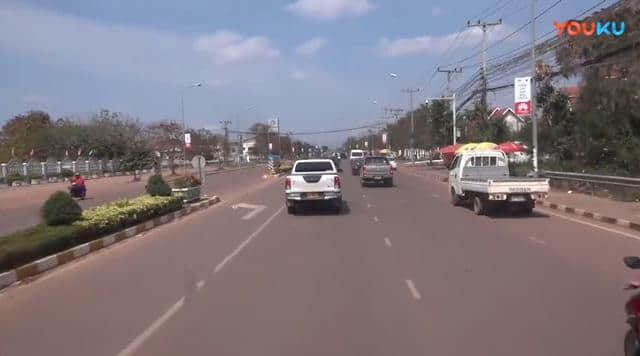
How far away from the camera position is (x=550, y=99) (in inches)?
1379

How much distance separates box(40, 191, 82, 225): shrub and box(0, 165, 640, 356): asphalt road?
131 centimetres

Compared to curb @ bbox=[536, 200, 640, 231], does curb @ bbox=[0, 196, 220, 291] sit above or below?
above

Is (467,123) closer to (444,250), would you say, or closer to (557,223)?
(557,223)

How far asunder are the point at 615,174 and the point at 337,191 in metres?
12.5

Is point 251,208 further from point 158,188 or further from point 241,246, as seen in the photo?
point 241,246

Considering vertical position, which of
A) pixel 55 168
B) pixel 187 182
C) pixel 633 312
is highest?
pixel 55 168

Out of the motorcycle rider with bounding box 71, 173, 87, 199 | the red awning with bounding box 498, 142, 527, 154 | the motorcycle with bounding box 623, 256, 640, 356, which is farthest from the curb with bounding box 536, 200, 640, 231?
the motorcycle rider with bounding box 71, 173, 87, 199

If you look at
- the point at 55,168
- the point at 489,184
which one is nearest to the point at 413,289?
the point at 489,184

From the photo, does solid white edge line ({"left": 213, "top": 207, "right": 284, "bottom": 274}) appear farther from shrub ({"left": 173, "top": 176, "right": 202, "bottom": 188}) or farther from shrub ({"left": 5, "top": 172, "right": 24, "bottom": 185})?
shrub ({"left": 5, "top": 172, "right": 24, "bottom": 185})

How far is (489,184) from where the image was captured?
18672 mm

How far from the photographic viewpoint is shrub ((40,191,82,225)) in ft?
46.8

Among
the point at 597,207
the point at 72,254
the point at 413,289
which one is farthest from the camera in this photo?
the point at 597,207

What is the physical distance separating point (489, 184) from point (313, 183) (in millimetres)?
5572

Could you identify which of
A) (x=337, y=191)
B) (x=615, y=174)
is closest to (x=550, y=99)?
(x=615, y=174)
